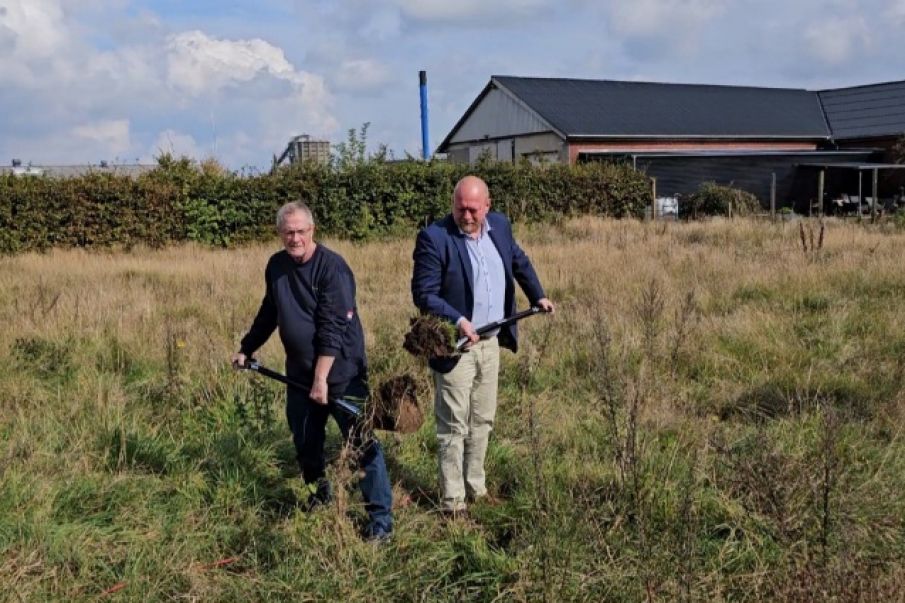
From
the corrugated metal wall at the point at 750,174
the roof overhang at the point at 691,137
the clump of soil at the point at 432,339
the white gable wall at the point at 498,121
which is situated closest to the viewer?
the clump of soil at the point at 432,339

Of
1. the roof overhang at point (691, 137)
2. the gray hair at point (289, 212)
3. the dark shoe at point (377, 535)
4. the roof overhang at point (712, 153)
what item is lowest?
the dark shoe at point (377, 535)

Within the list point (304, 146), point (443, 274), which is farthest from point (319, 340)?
point (304, 146)

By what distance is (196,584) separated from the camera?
11.4 feet

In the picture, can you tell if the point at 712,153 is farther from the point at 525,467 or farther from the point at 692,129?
the point at 525,467

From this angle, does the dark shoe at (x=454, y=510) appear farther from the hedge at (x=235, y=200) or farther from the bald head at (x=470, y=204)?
the hedge at (x=235, y=200)

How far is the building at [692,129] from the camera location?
100.0ft

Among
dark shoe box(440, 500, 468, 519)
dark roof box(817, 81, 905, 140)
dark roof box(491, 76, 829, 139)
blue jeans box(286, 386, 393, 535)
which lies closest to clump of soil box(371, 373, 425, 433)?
blue jeans box(286, 386, 393, 535)

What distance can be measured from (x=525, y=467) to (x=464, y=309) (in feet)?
3.48

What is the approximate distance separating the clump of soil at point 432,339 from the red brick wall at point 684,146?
95.1 feet

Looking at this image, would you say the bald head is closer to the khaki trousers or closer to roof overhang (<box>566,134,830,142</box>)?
the khaki trousers

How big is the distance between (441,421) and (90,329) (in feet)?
16.4

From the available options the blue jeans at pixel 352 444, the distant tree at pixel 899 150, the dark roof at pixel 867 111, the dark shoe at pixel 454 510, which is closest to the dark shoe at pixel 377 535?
the blue jeans at pixel 352 444

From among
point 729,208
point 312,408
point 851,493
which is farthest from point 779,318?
point 729,208

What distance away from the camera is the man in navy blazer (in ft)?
13.8
